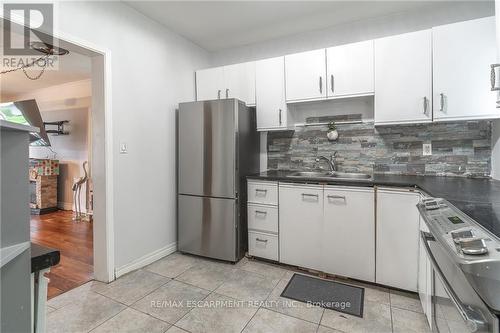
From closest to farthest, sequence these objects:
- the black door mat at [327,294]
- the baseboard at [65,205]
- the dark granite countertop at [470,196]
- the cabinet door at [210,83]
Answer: the dark granite countertop at [470,196]
the black door mat at [327,294]
the cabinet door at [210,83]
the baseboard at [65,205]

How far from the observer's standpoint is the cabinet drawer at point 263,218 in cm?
258

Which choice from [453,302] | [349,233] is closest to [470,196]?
[453,302]

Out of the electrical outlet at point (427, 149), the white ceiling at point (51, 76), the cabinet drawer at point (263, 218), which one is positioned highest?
the white ceiling at point (51, 76)

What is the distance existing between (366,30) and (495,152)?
167 centimetres

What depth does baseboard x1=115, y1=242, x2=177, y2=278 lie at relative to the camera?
7.75 feet

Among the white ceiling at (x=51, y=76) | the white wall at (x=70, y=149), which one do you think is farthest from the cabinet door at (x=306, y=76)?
the white wall at (x=70, y=149)

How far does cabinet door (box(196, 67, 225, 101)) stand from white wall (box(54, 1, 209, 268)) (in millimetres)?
179

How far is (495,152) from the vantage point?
85.3 inches

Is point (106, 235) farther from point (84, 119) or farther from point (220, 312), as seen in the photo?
point (84, 119)

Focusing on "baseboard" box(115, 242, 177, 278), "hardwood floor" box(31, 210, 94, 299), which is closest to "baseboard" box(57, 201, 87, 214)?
"hardwood floor" box(31, 210, 94, 299)

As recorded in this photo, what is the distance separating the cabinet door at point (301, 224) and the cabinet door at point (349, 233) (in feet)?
0.21

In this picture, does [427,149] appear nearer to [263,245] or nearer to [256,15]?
[263,245]

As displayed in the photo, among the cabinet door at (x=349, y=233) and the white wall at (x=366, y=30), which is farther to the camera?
the white wall at (x=366, y=30)

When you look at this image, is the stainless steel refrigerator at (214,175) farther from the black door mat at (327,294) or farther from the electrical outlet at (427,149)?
the electrical outlet at (427,149)
